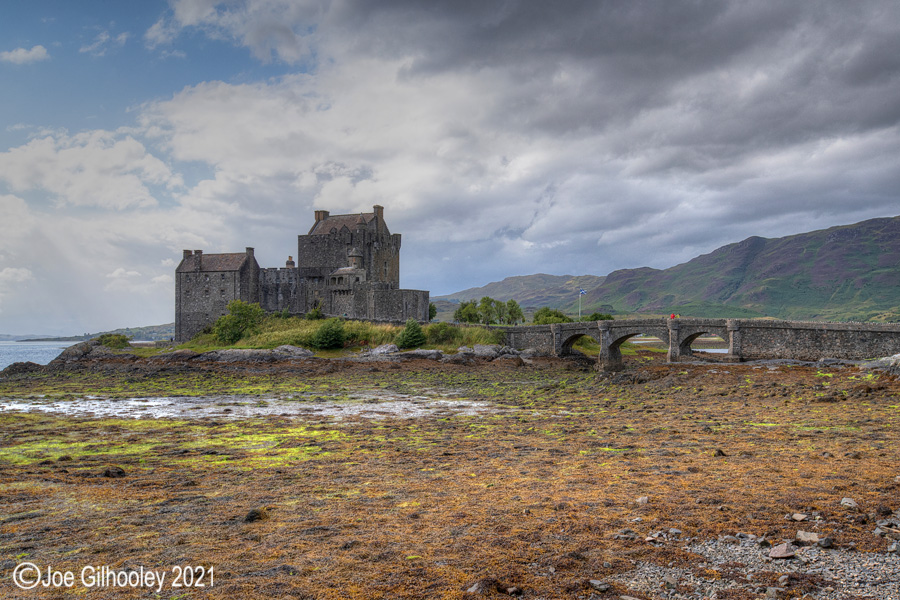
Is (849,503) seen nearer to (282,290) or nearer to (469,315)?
(282,290)

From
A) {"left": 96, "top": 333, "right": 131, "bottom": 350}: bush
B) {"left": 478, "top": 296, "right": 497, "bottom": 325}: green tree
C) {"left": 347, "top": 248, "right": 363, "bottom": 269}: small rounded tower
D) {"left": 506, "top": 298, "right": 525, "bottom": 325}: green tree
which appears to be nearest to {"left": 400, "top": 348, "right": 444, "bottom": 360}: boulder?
{"left": 347, "top": 248, "right": 363, "bottom": 269}: small rounded tower

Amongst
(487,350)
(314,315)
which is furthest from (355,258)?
(487,350)

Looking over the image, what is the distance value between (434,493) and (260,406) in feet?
63.7

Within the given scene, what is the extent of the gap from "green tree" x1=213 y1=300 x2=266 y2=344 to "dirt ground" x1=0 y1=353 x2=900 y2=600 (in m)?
43.2

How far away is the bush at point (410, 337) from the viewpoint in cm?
5781

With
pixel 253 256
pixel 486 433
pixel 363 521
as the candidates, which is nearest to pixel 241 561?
pixel 363 521

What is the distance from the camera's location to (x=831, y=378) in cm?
2684

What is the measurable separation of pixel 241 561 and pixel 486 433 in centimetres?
1184

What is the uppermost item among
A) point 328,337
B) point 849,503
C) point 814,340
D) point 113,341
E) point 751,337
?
point 328,337

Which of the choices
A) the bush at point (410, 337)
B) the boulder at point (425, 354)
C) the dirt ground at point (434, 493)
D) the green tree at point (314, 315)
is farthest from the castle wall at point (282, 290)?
the dirt ground at point (434, 493)

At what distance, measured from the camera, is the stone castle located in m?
70.4

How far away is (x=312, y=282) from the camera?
75375mm

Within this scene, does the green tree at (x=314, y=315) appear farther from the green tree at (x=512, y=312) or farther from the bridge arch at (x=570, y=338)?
the green tree at (x=512, y=312)

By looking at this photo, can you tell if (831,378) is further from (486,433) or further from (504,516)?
(504,516)
